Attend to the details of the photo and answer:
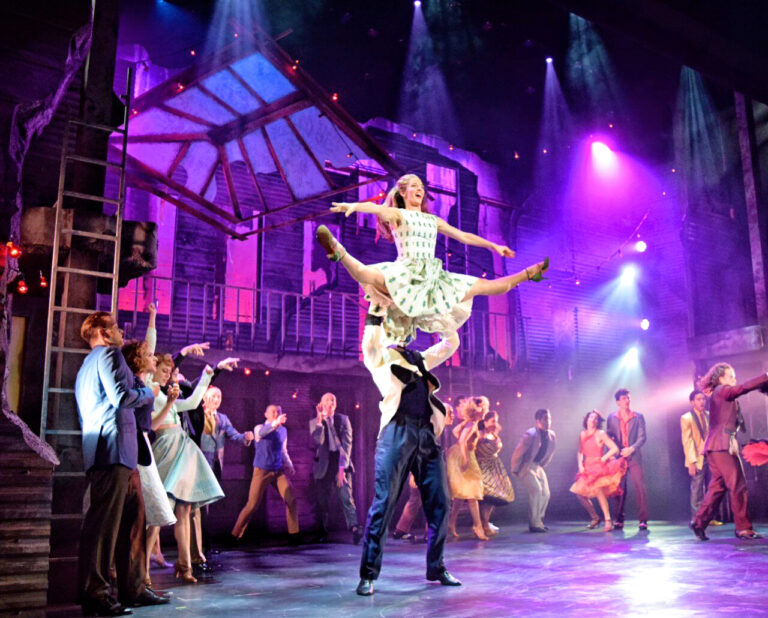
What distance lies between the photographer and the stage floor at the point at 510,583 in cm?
416

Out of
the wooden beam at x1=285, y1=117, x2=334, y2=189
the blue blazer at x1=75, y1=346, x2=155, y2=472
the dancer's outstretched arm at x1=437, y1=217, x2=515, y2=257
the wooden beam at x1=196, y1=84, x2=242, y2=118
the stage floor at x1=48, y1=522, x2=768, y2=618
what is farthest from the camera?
the wooden beam at x1=285, y1=117, x2=334, y2=189

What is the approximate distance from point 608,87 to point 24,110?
14813mm

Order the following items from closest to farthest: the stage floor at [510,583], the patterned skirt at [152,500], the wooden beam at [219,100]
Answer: the stage floor at [510,583] < the patterned skirt at [152,500] < the wooden beam at [219,100]

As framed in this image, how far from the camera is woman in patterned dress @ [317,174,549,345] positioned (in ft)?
15.8

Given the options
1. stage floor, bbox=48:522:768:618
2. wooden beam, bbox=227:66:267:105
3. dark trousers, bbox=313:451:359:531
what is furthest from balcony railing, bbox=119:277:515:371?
stage floor, bbox=48:522:768:618

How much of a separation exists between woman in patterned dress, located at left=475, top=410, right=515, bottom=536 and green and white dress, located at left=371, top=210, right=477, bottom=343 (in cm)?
554

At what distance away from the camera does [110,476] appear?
4.39m

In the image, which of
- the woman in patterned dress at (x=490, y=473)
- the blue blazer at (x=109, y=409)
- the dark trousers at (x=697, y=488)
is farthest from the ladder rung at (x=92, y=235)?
the dark trousers at (x=697, y=488)

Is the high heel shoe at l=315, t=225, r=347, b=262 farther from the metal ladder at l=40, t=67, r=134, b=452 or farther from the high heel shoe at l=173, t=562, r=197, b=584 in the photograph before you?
the high heel shoe at l=173, t=562, r=197, b=584

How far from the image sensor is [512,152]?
17.4m

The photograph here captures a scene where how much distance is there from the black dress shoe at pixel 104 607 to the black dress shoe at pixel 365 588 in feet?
4.69

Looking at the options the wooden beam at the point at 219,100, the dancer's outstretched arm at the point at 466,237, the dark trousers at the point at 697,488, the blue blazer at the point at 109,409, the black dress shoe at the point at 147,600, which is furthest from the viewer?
the dark trousers at the point at 697,488

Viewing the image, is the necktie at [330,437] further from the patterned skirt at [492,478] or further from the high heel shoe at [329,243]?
the high heel shoe at [329,243]

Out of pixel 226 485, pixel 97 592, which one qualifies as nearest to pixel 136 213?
pixel 226 485
